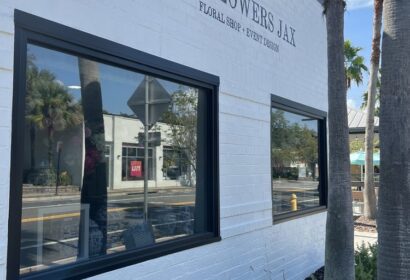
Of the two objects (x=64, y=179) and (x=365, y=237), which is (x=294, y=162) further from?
(x=365, y=237)

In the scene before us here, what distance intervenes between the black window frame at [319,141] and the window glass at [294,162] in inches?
2.9

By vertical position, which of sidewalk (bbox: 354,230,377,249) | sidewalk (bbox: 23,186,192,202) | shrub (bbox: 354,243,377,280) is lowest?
sidewalk (bbox: 354,230,377,249)

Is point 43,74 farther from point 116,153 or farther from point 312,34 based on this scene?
point 312,34

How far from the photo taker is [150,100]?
15.7 feet

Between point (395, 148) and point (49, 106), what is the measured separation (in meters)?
2.85

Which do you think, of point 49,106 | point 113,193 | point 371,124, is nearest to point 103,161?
point 113,193

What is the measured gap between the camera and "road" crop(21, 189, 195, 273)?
140 inches

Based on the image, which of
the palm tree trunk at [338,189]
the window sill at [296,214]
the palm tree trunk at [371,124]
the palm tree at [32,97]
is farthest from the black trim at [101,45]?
the palm tree trunk at [371,124]

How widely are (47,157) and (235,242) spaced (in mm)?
2824

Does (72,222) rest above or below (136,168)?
below

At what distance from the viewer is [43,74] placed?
3.67 m

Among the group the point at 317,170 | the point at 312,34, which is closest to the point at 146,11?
the point at 312,34

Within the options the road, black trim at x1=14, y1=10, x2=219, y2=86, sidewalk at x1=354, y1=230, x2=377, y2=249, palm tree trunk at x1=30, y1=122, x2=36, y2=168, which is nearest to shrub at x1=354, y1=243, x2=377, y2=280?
the road

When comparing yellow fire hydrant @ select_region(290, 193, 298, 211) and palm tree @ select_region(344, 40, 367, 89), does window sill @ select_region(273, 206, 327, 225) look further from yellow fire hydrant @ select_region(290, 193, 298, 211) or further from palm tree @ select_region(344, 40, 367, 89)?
palm tree @ select_region(344, 40, 367, 89)
